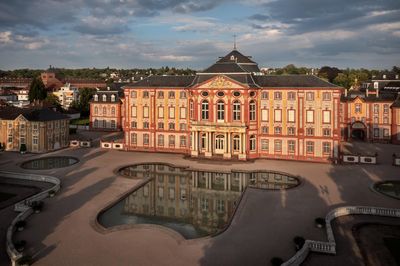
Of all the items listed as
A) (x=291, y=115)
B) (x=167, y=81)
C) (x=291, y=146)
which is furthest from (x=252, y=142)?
(x=167, y=81)

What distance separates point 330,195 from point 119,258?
20299 millimetres

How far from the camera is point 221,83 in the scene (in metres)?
49.0

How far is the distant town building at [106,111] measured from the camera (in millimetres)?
73688

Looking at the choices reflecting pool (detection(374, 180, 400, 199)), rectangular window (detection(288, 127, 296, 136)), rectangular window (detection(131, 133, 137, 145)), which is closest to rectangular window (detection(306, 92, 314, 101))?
rectangular window (detection(288, 127, 296, 136))

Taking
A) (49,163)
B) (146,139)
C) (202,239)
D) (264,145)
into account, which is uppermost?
(146,139)

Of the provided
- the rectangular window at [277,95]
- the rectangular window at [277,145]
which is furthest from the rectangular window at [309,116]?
the rectangular window at [277,145]

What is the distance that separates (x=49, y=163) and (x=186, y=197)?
2237cm

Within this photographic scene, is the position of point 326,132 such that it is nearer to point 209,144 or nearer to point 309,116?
point 309,116

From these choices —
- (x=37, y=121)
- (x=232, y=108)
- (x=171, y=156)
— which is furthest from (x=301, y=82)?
(x=37, y=121)

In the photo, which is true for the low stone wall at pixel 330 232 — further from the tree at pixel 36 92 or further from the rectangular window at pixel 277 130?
the tree at pixel 36 92

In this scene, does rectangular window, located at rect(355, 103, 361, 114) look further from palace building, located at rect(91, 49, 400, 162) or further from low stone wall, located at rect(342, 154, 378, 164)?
low stone wall, located at rect(342, 154, 378, 164)

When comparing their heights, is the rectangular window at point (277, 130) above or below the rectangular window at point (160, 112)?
below

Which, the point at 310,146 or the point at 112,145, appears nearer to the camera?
the point at 310,146

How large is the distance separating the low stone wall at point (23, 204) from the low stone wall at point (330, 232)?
15.1 m
